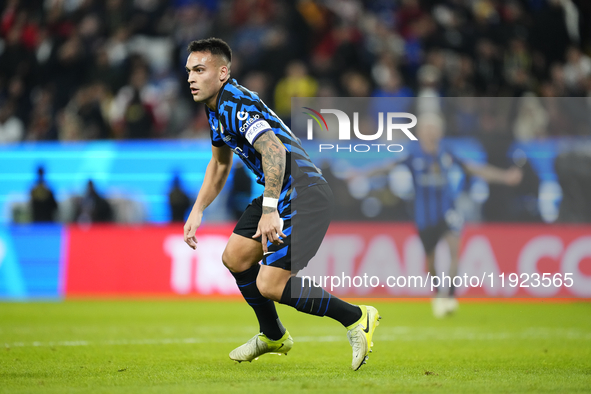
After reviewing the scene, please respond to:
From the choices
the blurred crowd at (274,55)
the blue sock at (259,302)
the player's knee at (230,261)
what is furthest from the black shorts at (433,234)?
the player's knee at (230,261)

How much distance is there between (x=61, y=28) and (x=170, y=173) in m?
6.00

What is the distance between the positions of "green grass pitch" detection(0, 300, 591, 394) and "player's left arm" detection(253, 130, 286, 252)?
905mm

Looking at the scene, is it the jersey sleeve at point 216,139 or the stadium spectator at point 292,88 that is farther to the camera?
the stadium spectator at point 292,88

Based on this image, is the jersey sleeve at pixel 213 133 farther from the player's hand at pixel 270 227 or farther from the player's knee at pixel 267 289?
the player's knee at pixel 267 289

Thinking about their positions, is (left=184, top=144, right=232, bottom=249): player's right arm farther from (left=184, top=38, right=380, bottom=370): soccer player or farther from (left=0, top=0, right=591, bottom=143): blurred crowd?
(left=0, top=0, right=591, bottom=143): blurred crowd

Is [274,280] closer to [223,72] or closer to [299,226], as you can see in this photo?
[299,226]

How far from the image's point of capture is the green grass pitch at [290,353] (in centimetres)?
424

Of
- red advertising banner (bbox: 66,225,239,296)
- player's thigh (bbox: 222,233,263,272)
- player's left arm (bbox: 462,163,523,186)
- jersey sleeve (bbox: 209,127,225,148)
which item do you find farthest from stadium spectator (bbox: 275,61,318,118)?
player's thigh (bbox: 222,233,263,272)

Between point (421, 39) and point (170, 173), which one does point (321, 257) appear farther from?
point (421, 39)

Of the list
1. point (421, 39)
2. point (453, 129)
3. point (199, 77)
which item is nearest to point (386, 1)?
point (421, 39)

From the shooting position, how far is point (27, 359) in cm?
533

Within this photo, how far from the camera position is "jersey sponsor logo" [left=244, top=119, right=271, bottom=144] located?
4457 mm

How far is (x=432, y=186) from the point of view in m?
9.64

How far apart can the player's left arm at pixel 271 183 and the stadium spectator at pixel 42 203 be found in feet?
28.0
